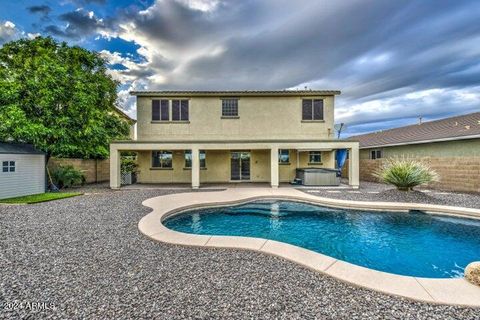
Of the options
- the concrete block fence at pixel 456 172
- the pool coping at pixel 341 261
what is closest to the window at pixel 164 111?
the pool coping at pixel 341 261

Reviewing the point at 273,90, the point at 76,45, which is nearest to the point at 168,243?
the point at 273,90

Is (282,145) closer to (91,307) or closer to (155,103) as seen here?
(155,103)

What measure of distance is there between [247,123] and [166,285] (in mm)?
13205

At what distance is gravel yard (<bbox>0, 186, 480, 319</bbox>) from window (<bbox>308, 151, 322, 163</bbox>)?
42.3 feet

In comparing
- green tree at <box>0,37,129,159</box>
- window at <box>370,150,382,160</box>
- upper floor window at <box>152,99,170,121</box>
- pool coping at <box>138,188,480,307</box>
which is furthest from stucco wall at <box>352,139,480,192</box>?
green tree at <box>0,37,129,159</box>

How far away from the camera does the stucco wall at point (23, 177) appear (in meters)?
9.99

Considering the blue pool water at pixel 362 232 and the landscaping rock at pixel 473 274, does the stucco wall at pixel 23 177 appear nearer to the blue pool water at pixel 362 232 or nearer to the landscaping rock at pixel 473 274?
the blue pool water at pixel 362 232

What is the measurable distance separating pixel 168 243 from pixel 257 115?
12.2 m

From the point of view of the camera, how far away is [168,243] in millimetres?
4883

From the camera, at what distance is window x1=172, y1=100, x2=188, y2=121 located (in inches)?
605

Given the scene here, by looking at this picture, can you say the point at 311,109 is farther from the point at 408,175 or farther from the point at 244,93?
the point at 408,175

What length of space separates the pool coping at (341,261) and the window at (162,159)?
688 centimetres

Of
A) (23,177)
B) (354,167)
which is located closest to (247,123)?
(354,167)

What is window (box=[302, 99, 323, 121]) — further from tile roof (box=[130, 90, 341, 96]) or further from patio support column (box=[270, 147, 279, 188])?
patio support column (box=[270, 147, 279, 188])
